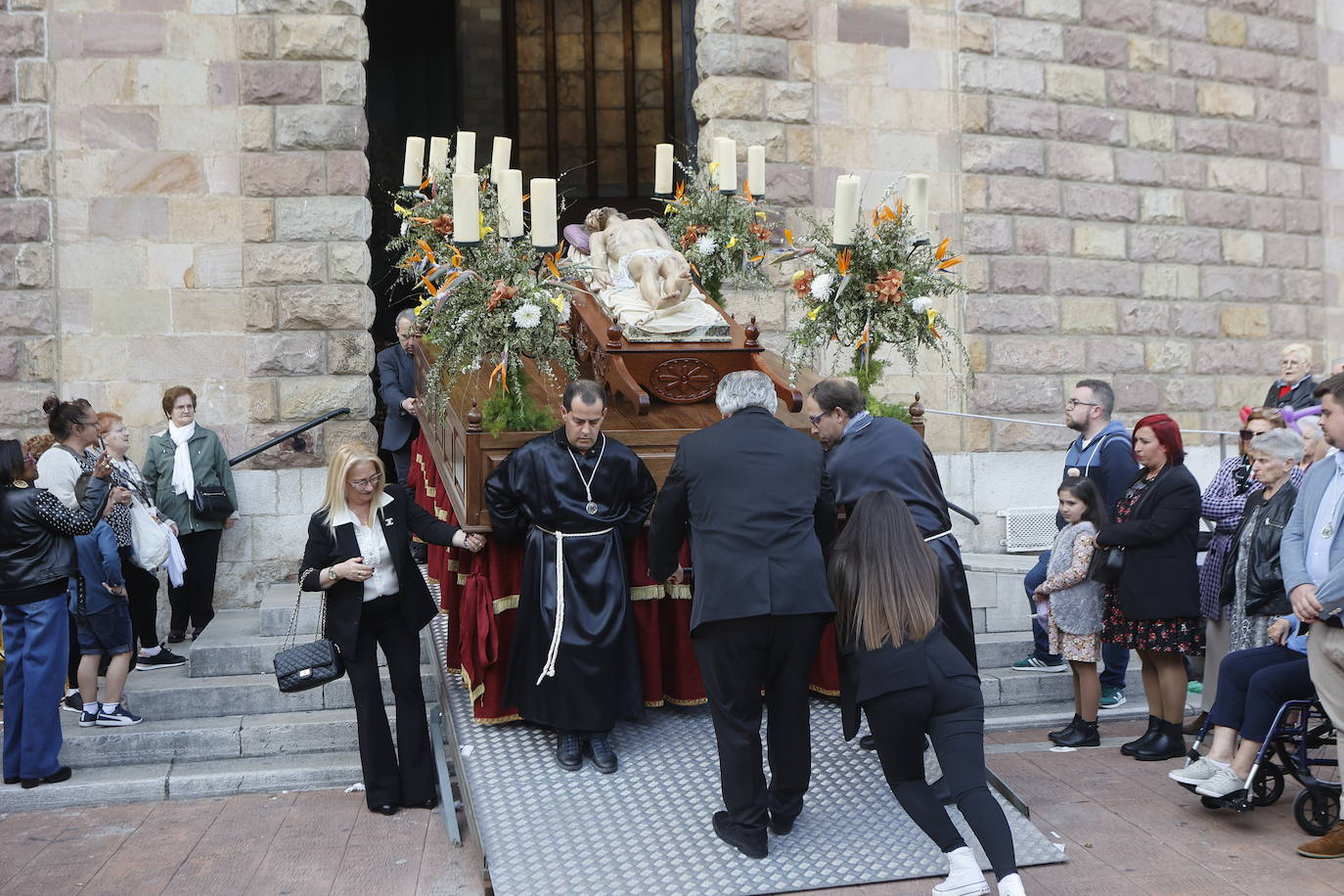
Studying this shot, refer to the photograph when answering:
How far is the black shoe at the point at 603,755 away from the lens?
556cm

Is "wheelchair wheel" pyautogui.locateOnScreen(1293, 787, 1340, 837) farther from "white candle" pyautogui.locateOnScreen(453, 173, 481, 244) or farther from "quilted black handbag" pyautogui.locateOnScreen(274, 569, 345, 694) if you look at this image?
"white candle" pyautogui.locateOnScreen(453, 173, 481, 244)

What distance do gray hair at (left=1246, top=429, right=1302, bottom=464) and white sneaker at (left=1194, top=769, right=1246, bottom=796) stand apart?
1477mm

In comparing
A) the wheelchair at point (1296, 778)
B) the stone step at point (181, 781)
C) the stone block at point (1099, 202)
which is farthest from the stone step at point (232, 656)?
the stone block at point (1099, 202)

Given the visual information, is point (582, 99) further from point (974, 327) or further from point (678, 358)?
point (678, 358)

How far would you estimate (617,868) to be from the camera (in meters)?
4.82

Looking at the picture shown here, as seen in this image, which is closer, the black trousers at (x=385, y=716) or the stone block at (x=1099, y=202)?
the black trousers at (x=385, y=716)

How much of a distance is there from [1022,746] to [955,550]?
163 centimetres

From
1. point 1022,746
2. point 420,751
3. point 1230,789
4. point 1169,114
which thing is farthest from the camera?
point 1169,114

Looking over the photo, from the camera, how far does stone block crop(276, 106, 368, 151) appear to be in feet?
31.0

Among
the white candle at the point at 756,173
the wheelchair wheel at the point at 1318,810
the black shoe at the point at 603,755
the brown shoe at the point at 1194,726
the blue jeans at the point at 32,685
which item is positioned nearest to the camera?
the wheelchair wheel at the point at 1318,810

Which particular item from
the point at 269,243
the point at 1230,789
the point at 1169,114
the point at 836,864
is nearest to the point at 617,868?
the point at 836,864

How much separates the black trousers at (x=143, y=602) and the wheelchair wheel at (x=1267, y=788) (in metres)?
5.89

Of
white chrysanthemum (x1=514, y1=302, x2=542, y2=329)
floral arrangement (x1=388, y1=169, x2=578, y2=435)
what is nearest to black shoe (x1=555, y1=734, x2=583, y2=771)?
floral arrangement (x1=388, y1=169, x2=578, y2=435)

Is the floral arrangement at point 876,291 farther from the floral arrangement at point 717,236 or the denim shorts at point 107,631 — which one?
the denim shorts at point 107,631
